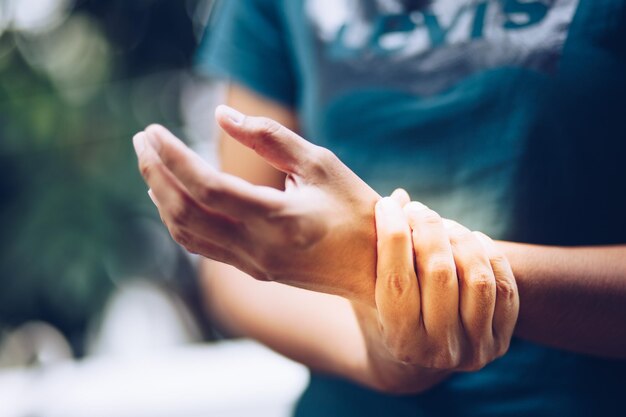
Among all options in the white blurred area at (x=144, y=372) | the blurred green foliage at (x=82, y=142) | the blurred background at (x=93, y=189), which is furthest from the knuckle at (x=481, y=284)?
the blurred green foliage at (x=82, y=142)

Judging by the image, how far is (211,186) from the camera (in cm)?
28

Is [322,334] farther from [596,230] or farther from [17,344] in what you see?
[17,344]

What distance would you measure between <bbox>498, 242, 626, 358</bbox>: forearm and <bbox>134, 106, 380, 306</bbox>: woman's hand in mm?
104

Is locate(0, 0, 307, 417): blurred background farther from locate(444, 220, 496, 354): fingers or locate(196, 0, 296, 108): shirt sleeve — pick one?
locate(444, 220, 496, 354): fingers

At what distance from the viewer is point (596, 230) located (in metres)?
0.44

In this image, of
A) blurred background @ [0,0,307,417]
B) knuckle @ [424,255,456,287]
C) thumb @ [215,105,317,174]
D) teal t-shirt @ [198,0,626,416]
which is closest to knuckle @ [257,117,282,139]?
thumb @ [215,105,317,174]

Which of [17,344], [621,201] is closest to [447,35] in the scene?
[621,201]

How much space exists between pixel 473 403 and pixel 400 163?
0.21m

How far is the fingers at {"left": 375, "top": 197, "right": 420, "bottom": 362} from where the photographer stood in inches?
12.3

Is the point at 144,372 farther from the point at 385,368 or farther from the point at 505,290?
the point at 505,290

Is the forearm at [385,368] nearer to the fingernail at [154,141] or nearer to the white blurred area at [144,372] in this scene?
the fingernail at [154,141]

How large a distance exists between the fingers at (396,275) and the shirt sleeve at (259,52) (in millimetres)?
310

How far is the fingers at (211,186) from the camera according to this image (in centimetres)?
28

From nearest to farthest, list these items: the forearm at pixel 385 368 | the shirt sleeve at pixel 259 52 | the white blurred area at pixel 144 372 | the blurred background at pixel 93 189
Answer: the forearm at pixel 385 368
the shirt sleeve at pixel 259 52
the white blurred area at pixel 144 372
the blurred background at pixel 93 189
